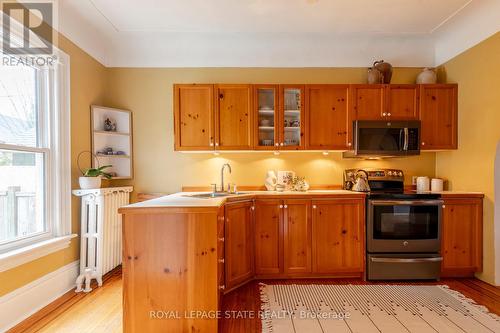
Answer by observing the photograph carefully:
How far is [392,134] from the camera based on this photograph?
2.94 meters

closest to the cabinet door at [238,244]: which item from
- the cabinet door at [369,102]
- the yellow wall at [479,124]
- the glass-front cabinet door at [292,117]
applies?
the glass-front cabinet door at [292,117]

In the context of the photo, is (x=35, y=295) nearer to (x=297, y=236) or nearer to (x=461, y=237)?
(x=297, y=236)

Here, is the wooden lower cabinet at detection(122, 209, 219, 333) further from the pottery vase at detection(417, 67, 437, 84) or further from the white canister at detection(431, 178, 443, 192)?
the pottery vase at detection(417, 67, 437, 84)

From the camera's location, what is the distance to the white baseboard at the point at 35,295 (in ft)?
6.22

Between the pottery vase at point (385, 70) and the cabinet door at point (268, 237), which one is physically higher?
the pottery vase at point (385, 70)

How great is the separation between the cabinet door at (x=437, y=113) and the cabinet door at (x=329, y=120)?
91 cm

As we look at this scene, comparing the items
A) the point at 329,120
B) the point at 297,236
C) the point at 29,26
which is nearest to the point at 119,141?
the point at 29,26

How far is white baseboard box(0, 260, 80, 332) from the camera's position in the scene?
189 cm

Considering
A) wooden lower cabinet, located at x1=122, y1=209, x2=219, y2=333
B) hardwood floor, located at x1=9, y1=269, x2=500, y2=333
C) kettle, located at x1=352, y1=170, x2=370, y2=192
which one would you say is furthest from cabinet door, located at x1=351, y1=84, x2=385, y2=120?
wooden lower cabinet, located at x1=122, y1=209, x2=219, y2=333

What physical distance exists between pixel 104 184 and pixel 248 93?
2.08 m

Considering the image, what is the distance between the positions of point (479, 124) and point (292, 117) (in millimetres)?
1974

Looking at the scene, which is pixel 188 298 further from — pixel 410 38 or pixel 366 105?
pixel 410 38

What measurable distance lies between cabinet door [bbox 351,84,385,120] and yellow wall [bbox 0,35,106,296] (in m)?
3.03

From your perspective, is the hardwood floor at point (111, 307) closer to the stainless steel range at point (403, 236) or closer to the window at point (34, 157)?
the stainless steel range at point (403, 236)
